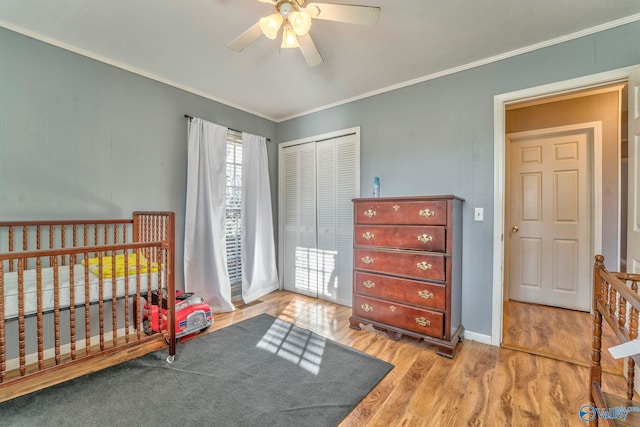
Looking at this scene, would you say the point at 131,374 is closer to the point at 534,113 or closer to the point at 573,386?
the point at 573,386

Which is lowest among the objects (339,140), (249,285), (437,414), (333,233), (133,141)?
(437,414)

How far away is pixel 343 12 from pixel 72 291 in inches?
85.9

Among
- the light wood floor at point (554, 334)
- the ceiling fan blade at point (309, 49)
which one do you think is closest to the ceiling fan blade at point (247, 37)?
the ceiling fan blade at point (309, 49)

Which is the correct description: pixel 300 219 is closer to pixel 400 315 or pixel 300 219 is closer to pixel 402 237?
pixel 402 237

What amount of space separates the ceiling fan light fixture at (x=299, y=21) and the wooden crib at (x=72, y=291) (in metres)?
1.50

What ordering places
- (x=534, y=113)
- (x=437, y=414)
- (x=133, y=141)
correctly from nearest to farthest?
(x=437, y=414) → (x=133, y=141) → (x=534, y=113)

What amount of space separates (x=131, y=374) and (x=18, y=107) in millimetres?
2045

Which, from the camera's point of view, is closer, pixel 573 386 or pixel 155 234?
pixel 573 386

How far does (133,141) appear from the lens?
253 centimetres

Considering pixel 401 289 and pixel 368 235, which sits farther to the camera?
pixel 368 235

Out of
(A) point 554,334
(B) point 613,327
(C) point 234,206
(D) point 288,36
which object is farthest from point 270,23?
(A) point 554,334

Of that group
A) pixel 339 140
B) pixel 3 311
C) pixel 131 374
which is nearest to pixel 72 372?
pixel 131 374

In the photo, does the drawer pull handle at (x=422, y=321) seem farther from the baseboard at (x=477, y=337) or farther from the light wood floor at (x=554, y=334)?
the light wood floor at (x=554, y=334)

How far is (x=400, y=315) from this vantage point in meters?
2.33
